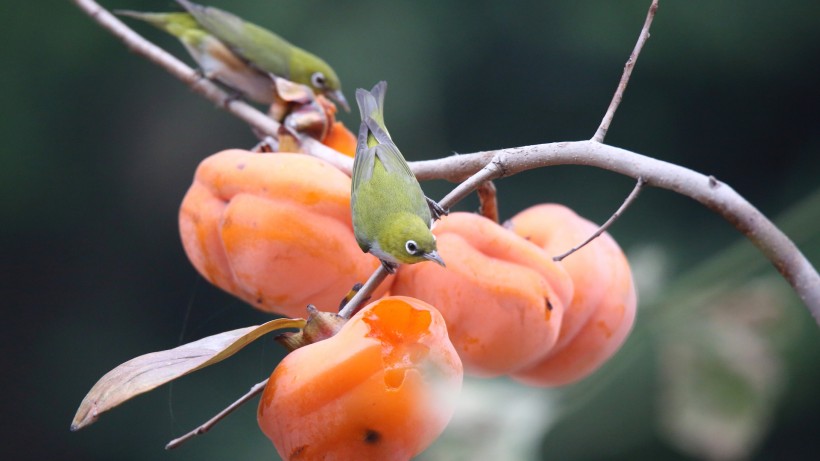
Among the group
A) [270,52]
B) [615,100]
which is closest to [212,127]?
[270,52]

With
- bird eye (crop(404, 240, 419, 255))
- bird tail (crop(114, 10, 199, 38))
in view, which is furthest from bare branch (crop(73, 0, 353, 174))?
bird tail (crop(114, 10, 199, 38))

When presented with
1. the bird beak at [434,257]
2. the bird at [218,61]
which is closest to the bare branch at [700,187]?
the bird beak at [434,257]

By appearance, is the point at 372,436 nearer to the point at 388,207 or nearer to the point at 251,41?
the point at 388,207

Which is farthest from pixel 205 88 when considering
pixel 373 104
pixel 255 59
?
pixel 255 59

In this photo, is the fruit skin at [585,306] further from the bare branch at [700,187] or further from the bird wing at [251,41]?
the bird wing at [251,41]

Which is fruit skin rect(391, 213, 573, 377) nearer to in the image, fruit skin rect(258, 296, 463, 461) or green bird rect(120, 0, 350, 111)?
fruit skin rect(258, 296, 463, 461)

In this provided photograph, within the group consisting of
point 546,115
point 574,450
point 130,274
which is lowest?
point 130,274

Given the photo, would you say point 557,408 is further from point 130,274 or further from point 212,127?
point 130,274
